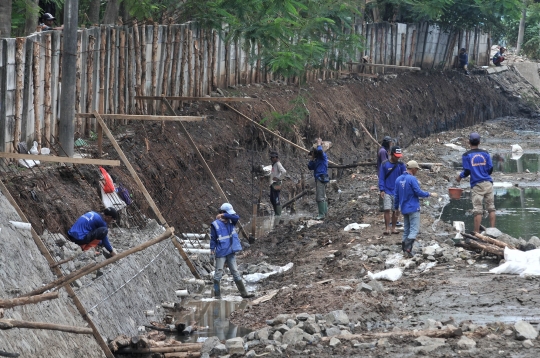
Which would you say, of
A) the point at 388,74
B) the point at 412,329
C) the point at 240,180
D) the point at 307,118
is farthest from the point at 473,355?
the point at 388,74

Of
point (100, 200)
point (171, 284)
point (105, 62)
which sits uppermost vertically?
point (105, 62)

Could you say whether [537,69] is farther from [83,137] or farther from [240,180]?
[83,137]

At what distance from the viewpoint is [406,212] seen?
46.5 ft

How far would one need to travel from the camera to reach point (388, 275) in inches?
523

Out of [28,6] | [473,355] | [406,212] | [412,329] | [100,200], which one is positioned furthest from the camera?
[28,6]

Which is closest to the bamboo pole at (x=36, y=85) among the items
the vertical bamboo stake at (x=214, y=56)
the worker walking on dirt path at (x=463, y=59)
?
the vertical bamboo stake at (x=214, y=56)

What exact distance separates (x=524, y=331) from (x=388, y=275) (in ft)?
11.3

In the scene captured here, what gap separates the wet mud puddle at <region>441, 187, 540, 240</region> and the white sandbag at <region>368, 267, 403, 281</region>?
5271 millimetres

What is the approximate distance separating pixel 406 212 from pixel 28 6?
8.11 metres

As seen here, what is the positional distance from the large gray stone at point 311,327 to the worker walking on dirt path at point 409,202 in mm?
3746

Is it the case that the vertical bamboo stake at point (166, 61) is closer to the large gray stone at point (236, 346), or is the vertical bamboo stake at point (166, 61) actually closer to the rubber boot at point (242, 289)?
the rubber boot at point (242, 289)

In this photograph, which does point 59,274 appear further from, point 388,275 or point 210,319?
point 388,275

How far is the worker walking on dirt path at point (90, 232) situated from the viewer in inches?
506

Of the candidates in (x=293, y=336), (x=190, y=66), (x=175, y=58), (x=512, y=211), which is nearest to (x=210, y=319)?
(x=293, y=336)
